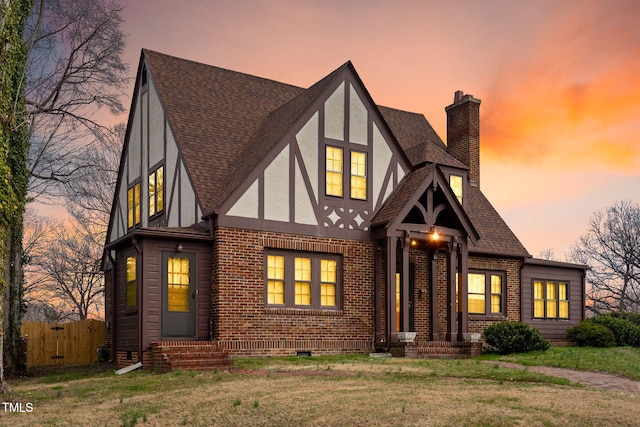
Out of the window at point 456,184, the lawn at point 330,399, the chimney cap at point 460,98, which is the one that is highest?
the chimney cap at point 460,98

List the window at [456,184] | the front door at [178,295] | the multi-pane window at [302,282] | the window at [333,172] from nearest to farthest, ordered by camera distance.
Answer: the front door at [178,295], the multi-pane window at [302,282], the window at [333,172], the window at [456,184]

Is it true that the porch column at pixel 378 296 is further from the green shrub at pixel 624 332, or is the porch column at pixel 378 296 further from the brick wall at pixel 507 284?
the green shrub at pixel 624 332

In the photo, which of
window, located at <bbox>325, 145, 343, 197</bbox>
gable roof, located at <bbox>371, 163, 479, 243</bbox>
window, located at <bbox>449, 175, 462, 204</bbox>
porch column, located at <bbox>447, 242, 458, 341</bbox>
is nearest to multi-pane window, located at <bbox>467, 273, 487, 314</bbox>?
porch column, located at <bbox>447, 242, 458, 341</bbox>

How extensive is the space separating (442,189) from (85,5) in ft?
44.3

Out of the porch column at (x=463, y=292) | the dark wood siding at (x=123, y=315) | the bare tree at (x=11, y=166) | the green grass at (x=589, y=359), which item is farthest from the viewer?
the porch column at (x=463, y=292)

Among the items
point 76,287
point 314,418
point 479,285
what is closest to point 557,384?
point 314,418

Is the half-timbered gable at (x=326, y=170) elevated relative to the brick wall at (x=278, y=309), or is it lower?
elevated

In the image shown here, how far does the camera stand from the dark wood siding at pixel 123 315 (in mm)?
18953

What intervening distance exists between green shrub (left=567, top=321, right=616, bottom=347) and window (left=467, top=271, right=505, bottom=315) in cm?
279

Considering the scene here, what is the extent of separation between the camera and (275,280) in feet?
65.7

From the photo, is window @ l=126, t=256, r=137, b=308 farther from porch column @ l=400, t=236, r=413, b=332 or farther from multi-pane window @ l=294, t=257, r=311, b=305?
porch column @ l=400, t=236, r=413, b=332

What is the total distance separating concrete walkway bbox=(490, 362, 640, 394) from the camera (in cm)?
1395

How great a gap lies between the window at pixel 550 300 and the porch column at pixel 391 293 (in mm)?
8095

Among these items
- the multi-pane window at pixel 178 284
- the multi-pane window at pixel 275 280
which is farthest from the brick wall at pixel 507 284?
the multi-pane window at pixel 178 284
